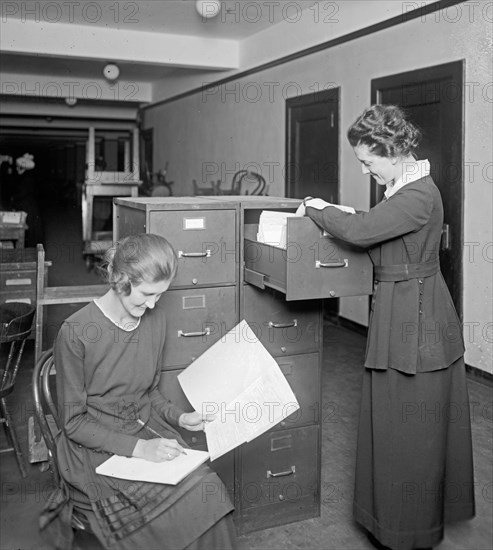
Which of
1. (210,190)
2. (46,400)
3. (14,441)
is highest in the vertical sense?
(210,190)

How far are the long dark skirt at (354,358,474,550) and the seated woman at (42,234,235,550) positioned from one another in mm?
706

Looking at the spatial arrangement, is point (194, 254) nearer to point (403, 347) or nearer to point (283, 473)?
point (403, 347)

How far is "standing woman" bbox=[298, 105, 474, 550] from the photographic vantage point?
7.22 ft

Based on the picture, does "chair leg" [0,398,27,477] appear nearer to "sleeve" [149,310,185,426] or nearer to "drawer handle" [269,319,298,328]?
"sleeve" [149,310,185,426]

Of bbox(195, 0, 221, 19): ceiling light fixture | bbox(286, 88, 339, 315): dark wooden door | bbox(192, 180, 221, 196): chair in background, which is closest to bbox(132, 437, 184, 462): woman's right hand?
bbox(286, 88, 339, 315): dark wooden door

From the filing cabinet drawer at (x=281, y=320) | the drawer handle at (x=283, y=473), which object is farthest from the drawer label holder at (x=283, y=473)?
the filing cabinet drawer at (x=281, y=320)

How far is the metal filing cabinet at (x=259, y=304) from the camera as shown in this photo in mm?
2195

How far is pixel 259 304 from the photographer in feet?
8.21

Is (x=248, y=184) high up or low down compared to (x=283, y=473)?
up

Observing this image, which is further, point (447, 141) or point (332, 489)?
point (447, 141)

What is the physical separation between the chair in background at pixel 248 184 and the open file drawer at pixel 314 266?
5254mm

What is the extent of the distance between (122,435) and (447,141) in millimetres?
3637

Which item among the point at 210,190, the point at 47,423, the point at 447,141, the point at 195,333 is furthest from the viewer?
the point at 210,190

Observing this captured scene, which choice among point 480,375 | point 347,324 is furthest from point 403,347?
point 347,324
